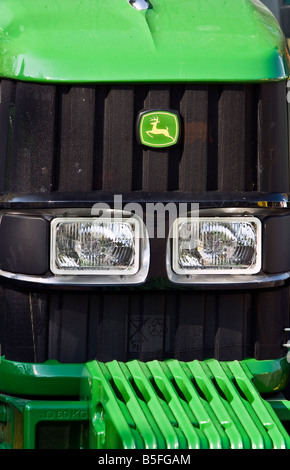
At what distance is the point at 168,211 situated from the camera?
229 cm

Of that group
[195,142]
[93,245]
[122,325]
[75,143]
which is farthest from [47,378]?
[195,142]

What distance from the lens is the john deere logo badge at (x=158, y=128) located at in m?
2.29

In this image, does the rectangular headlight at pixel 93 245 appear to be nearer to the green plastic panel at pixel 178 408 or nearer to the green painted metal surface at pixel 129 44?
the green plastic panel at pixel 178 408

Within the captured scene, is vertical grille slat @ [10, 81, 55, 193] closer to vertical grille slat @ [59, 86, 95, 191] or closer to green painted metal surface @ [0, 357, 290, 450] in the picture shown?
vertical grille slat @ [59, 86, 95, 191]

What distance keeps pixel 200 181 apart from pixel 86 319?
0.48m

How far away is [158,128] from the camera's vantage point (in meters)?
2.31

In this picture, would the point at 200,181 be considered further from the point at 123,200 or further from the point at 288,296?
the point at 288,296

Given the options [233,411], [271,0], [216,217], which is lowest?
[233,411]

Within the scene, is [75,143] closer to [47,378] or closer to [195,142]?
[195,142]

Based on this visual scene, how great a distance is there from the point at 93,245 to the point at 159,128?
0.35 meters

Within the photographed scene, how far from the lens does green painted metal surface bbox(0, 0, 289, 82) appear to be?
2.26m

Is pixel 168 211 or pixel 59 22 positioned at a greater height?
pixel 59 22

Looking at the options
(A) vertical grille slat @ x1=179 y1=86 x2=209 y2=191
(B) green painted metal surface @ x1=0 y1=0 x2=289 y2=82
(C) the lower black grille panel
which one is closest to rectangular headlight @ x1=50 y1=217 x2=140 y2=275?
(C) the lower black grille panel

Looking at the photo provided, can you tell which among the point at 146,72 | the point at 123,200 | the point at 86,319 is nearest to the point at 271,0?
the point at 146,72
